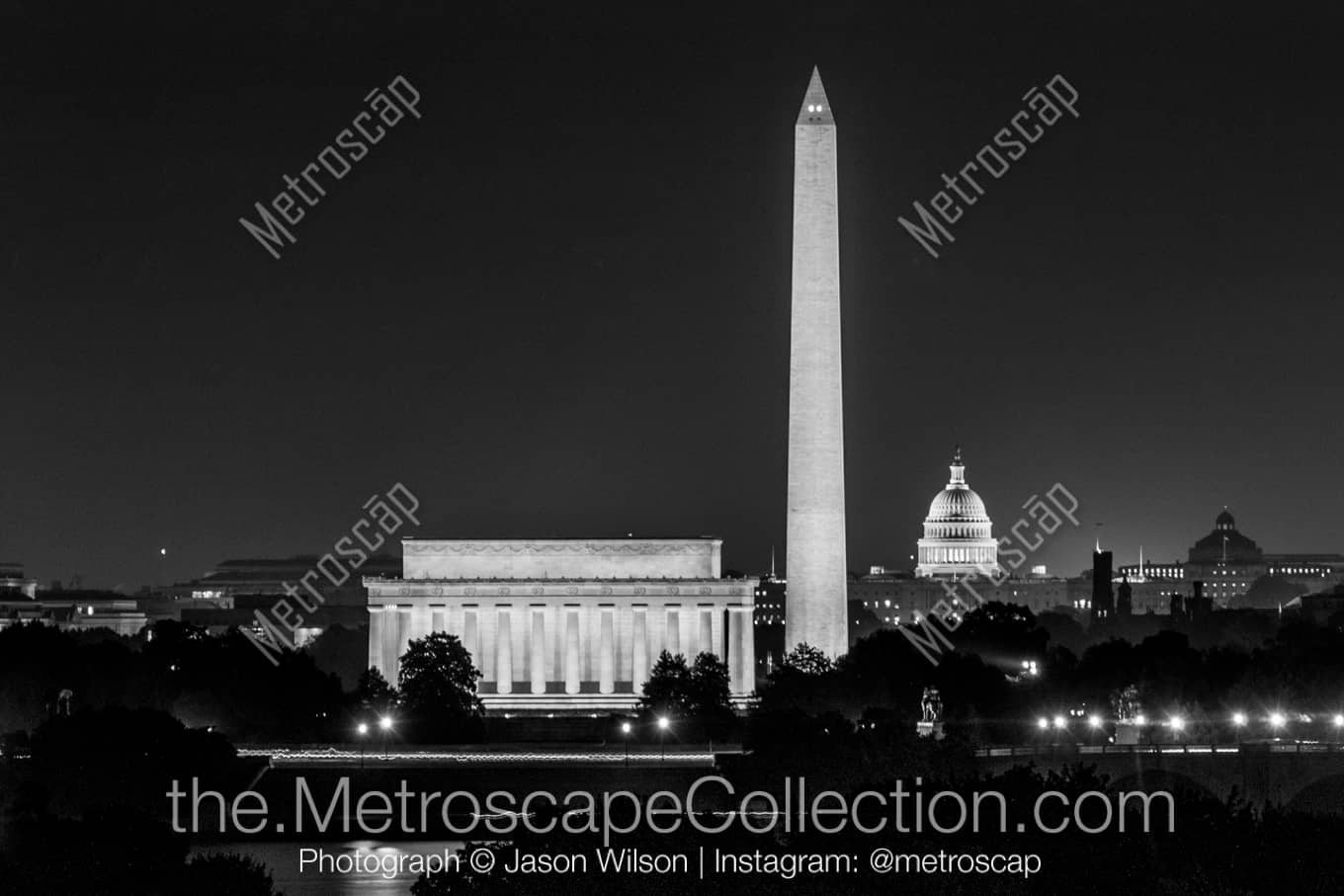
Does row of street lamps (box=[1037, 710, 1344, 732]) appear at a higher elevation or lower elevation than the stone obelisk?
lower

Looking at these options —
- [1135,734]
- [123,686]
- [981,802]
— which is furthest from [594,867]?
[123,686]

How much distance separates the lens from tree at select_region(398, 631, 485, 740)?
129m

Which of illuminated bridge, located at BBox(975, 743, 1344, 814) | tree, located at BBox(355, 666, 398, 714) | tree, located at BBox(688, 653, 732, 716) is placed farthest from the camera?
tree, located at BBox(355, 666, 398, 714)

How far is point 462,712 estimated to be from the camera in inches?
5344

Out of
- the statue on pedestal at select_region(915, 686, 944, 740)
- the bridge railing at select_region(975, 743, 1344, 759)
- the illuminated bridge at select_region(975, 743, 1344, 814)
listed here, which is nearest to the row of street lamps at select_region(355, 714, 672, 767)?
the statue on pedestal at select_region(915, 686, 944, 740)

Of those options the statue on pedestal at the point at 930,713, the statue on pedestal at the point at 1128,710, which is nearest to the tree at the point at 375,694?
the statue on pedestal at the point at 930,713

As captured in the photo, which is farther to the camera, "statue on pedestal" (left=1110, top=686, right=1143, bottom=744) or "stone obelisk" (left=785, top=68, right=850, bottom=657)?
"stone obelisk" (left=785, top=68, right=850, bottom=657)

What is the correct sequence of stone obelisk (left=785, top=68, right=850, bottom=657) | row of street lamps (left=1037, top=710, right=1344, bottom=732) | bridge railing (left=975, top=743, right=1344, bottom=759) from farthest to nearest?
1. stone obelisk (left=785, top=68, right=850, bottom=657)
2. row of street lamps (left=1037, top=710, right=1344, bottom=732)
3. bridge railing (left=975, top=743, right=1344, bottom=759)

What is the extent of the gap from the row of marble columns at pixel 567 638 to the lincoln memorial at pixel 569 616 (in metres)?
0.05

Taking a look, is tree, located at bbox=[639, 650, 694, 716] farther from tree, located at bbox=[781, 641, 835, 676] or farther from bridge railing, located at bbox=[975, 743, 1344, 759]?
bridge railing, located at bbox=[975, 743, 1344, 759]

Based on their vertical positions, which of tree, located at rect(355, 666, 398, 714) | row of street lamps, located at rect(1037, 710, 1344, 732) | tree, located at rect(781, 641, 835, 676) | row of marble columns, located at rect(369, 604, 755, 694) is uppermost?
row of marble columns, located at rect(369, 604, 755, 694)

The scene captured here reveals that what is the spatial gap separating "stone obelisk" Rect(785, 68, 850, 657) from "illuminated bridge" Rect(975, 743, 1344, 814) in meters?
41.0

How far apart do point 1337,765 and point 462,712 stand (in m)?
44.1

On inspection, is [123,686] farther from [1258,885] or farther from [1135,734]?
[1258,885]
